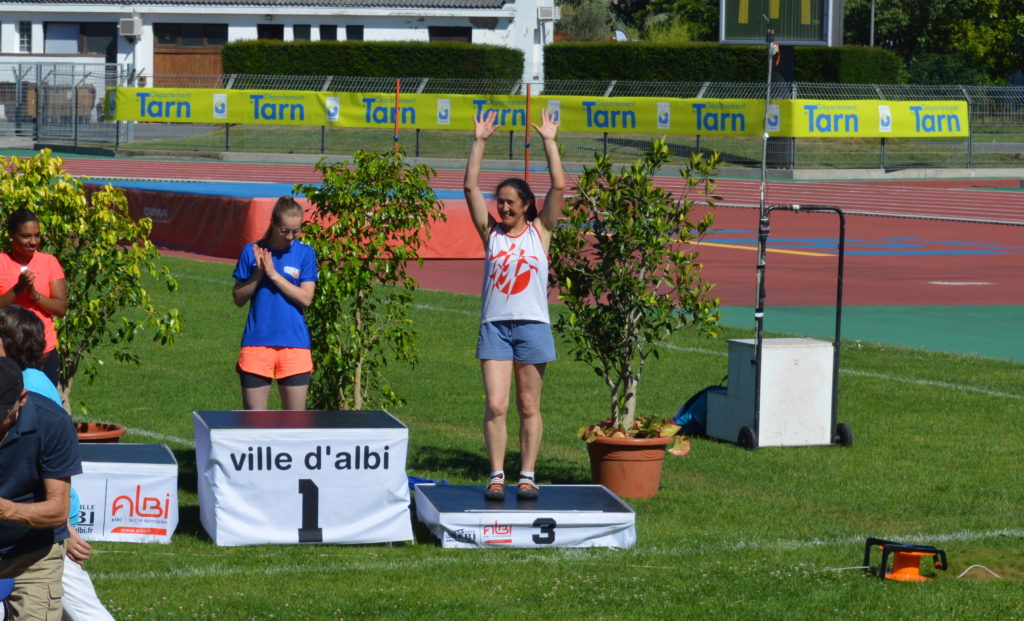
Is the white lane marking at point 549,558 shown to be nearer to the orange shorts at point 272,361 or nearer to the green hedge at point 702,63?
the orange shorts at point 272,361

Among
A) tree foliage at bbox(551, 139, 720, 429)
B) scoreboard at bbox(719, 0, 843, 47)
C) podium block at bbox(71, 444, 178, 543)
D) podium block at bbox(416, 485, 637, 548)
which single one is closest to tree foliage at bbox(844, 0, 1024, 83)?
scoreboard at bbox(719, 0, 843, 47)

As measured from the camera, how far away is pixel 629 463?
9.63 meters

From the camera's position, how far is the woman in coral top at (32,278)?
29.4 ft

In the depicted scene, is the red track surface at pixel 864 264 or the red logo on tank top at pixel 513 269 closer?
the red logo on tank top at pixel 513 269

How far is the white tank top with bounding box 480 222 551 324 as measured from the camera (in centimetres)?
880

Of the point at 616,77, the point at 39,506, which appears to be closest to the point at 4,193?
the point at 39,506

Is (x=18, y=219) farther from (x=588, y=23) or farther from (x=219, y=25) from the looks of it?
(x=588, y=23)

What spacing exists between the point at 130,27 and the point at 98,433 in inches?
2229

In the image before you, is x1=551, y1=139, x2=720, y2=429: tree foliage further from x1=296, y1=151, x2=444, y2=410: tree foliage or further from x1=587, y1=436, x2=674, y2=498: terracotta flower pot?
x1=296, y1=151, x2=444, y2=410: tree foliage

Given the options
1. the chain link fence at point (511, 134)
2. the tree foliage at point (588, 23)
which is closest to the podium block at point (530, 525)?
the chain link fence at point (511, 134)

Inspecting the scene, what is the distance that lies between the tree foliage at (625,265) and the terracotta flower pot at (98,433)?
2846 mm

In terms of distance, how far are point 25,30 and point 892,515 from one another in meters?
64.5

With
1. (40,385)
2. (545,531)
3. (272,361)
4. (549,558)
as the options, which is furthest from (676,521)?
(40,385)

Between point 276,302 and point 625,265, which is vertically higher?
point 625,265
